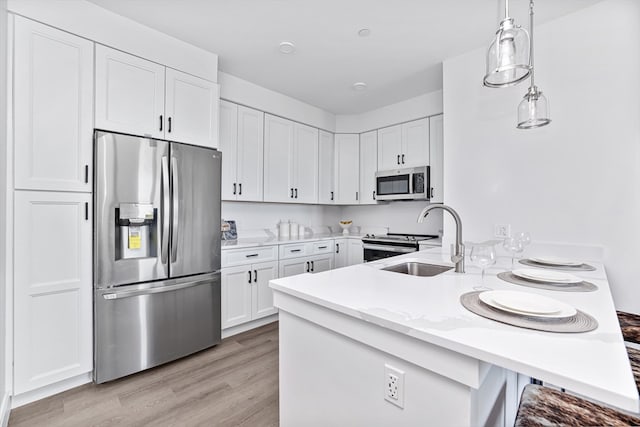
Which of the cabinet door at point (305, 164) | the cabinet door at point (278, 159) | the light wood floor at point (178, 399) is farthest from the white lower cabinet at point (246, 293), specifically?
the cabinet door at point (305, 164)

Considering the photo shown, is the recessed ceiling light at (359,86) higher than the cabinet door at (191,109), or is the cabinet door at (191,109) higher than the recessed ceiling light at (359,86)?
the recessed ceiling light at (359,86)

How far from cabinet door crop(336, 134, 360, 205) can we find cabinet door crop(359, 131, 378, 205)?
63mm

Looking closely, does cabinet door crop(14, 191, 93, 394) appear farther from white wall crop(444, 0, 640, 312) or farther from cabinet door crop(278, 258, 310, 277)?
white wall crop(444, 0, 640, 312)

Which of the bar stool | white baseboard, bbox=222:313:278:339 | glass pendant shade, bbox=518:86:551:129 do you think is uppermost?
glass pendant shade, bbox=518:86:551:129

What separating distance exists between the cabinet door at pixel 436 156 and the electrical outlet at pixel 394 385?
2.89 metres

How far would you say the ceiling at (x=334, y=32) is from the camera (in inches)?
81.3

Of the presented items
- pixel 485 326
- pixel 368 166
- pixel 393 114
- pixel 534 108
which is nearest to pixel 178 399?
pixel 485 326

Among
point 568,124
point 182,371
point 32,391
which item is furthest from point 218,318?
point 568,124

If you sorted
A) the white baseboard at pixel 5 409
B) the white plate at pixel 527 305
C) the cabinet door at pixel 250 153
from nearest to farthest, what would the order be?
the white plate at pixel 527 305
the white baseboard at pixel 5 409
the cabinet door at pixel 250 153

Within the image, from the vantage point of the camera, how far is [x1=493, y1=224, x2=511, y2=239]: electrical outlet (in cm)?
240

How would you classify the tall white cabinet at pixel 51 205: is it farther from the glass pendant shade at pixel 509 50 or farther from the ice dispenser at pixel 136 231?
the glass pendant shade at pixel 509 50

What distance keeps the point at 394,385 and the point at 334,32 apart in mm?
2498

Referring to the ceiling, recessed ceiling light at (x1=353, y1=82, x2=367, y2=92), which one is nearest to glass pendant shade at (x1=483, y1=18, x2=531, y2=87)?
the ceiling

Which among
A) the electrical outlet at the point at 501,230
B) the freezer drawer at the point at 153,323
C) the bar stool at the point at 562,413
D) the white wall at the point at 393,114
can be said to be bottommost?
the freezer drawer at the point at 153,323
